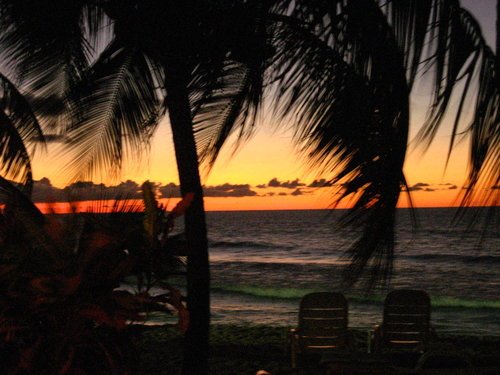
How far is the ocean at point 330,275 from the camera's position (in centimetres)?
1666

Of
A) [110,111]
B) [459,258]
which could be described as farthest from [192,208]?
[459,258]

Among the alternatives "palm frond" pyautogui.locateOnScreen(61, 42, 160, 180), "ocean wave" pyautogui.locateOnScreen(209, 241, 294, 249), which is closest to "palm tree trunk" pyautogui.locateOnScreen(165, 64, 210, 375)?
"palm frond" pyautogui.locateOnScreen(61, 42, 160, 180)

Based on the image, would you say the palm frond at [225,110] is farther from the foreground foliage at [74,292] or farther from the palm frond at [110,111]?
the foreground foliage at [74,292]

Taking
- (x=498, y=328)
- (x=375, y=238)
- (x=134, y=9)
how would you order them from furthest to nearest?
(x=498, y=328)
(x=134, y=9)
(x=375, y=238)

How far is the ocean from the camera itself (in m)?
16.7

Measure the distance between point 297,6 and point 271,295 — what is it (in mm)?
20428

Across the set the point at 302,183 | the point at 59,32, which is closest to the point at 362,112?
the point at 302,183

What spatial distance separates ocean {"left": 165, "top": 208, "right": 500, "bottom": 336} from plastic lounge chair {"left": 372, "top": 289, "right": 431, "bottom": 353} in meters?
0.83

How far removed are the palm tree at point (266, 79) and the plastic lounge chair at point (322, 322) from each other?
4.99ft

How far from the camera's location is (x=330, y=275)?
2948 centimetres

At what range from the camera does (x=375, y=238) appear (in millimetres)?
2725

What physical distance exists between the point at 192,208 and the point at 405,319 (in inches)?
103

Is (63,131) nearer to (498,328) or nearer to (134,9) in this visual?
(134,9)

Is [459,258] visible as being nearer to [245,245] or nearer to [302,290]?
[302,290]
